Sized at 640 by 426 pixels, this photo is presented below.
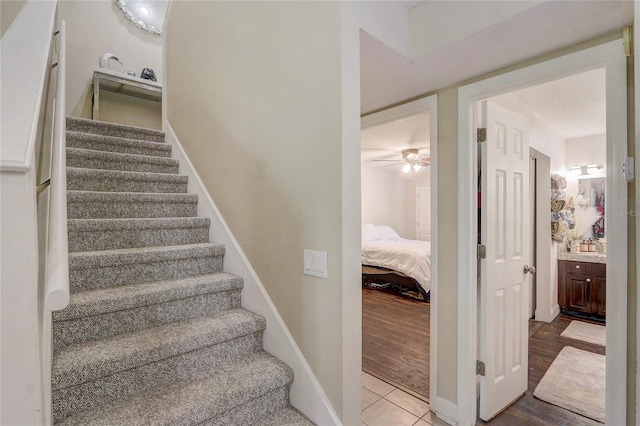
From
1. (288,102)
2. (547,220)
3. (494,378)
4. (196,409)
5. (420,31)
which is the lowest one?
(494,378)

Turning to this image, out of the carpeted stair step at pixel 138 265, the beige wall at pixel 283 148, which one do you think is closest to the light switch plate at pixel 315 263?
the beige wall at pixel 283 148

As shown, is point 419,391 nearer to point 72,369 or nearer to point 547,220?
point 72,369

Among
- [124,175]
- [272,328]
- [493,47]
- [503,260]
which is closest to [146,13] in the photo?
[124,175]

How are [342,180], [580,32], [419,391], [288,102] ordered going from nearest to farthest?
1. [342,180]
2. [580,32]
3. [288,102]
4. [419,391]

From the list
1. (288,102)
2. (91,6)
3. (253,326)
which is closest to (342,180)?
(288,102)

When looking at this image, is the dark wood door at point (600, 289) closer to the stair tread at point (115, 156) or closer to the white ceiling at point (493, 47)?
the white ceiling at point (493, 47)

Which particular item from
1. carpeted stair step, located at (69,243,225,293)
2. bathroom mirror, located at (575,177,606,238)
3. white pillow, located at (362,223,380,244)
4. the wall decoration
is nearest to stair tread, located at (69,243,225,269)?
carpeted stair step, located at (69,243,225,293)

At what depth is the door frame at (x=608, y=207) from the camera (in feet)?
4.65

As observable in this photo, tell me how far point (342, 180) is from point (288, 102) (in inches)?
23.6

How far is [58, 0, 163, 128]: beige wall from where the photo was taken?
11.2 ft

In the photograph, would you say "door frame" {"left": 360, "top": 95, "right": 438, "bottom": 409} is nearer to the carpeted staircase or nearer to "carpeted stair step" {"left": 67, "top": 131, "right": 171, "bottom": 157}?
the carpeted staircase

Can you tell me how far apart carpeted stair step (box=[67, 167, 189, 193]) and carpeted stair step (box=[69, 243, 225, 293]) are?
0.65 m

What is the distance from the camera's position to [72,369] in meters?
1.17

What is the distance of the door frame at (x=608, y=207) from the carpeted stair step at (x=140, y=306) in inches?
58.9
